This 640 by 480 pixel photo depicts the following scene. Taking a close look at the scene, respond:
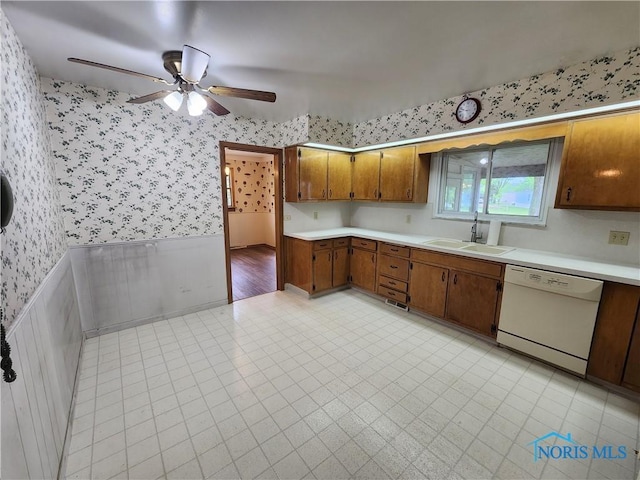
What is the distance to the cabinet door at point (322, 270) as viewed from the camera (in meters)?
3.73

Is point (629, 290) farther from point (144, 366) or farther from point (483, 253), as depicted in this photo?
point (144, 366)

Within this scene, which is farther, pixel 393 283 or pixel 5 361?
pixel 393 283

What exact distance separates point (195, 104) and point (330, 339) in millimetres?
2384

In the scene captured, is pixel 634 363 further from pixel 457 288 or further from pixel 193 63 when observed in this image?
pixel 193 63

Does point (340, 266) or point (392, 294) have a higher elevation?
point (340, 266)

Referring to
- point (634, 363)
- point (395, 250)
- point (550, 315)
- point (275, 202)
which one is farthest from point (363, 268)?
point (634, 363)

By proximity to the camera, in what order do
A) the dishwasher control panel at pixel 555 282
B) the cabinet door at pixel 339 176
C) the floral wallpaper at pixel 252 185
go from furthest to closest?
1. the floral wallpaper at pixel 252 185
2. the cabinet door at pixel 339 176
3. the dishwasher control panel at pixel 555 282

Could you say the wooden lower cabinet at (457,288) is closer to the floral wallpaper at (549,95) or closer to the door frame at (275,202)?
the floral wallpaper at (549,95)

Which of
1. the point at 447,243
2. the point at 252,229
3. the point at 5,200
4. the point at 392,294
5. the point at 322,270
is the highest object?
the point at 5,200

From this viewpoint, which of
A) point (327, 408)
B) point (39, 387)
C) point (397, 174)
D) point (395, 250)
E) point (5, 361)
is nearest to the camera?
point (5, 361)

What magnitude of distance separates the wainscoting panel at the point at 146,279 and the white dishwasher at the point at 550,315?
3.20 m

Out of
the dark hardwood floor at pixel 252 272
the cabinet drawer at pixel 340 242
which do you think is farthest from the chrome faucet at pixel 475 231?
the dark hardwood floor at pixel 252 272

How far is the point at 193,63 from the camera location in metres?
1.67

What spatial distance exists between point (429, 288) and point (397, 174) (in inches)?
60.0
